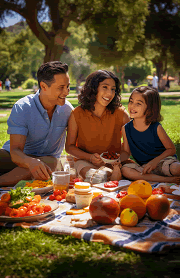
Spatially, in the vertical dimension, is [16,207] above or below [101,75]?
below

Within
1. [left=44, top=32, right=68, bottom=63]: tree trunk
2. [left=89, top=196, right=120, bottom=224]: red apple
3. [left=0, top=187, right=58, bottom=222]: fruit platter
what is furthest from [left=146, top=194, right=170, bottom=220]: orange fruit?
[left=44, top=32, right=68, bottom=63]: tree trunk

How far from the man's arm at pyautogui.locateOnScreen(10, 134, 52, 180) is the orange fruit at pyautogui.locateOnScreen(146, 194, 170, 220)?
143cm

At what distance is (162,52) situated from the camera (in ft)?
113

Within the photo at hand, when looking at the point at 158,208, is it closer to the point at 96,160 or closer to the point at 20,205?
the point at 20,205

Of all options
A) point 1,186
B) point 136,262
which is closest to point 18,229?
point 136,262

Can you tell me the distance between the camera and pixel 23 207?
3158 mm

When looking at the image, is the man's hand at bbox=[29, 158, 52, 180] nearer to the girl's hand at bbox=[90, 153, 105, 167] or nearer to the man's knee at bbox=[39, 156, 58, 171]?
the man's knee at bbox=[39, 156, 58, 171]

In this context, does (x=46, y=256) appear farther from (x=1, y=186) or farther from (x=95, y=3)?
(x=95, y=3)

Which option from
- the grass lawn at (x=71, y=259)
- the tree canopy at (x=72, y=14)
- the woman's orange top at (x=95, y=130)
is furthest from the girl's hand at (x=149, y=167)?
the tree canopy at (x=72, y=14)

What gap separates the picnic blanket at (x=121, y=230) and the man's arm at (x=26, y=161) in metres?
0.72

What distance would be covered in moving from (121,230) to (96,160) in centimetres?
174

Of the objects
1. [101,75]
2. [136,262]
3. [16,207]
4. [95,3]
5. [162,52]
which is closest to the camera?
[136,262]

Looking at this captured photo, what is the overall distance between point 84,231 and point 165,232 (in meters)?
0.73

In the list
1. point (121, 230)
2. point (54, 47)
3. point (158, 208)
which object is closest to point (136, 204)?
point (158, 208)
